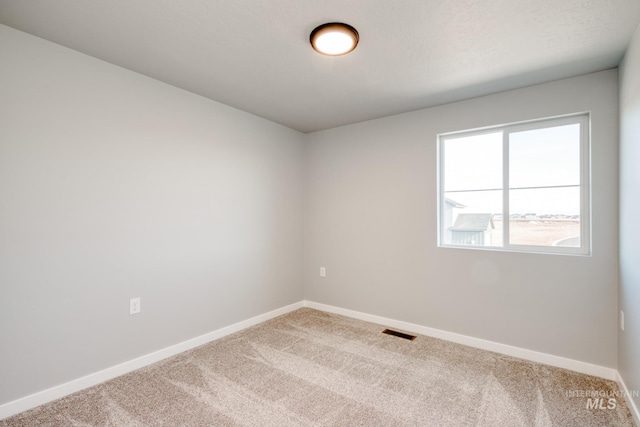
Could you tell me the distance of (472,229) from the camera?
304cm

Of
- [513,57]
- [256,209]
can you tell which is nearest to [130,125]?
[256,209]

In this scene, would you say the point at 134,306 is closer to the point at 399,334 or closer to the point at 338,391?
the point at 338,391

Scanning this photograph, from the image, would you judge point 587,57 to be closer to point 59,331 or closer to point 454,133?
point 454,133

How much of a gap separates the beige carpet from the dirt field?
1.04 metres

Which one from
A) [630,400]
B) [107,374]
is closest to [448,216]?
[630,400]

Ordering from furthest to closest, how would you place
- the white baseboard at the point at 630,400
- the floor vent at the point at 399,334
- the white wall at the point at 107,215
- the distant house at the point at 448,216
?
the distant house at the point at 448,216
the floor vent at the point at 399,334
the white wall at the point at 107,215
the white baseboard at the point at 630,400

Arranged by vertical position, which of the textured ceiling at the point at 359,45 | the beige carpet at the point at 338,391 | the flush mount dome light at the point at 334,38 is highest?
the textured ceiling at the point at 359,45

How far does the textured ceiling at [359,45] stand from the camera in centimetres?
169

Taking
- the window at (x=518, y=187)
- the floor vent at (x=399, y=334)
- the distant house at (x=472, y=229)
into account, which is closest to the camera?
the window at (x=518, y=187)

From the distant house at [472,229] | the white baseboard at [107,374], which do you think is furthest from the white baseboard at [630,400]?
the white baseboard at [107,374]

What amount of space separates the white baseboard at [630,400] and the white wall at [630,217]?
0.04m

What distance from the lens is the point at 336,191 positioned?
3902 mm

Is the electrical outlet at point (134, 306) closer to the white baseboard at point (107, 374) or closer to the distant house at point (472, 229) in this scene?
the white baseboard at point (107, 374)

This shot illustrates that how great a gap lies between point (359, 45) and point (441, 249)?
6.87ft
